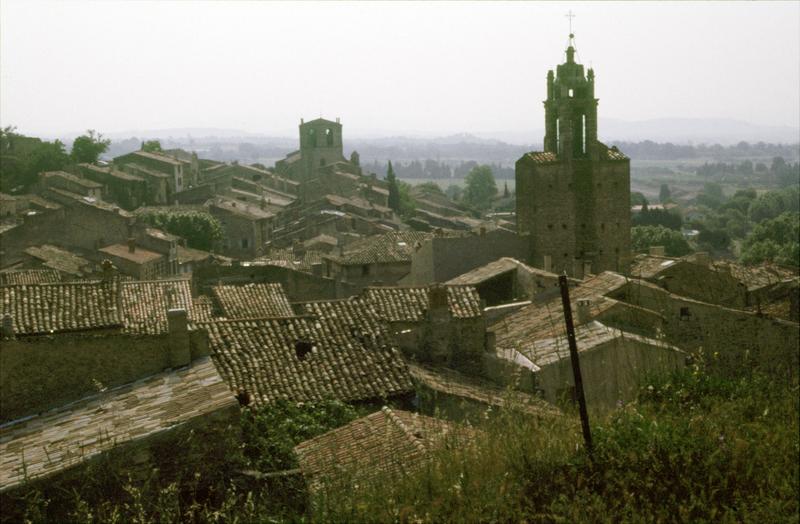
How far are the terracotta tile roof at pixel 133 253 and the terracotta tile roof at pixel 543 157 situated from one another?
49.7 ft

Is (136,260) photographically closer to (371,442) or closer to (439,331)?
(439,331)

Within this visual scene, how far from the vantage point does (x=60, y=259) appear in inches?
1438

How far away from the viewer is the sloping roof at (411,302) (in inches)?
594

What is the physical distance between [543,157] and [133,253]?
Result: 16.5 m

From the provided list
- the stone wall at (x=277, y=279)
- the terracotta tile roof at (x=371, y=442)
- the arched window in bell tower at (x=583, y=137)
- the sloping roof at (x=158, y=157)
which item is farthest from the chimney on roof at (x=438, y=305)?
the sloping roof at (x=158, y=157)

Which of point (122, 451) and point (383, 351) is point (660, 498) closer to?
point (122, 451)

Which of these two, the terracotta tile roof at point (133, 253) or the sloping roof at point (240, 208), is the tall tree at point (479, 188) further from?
the terracotta tile roof at point (133, 253)

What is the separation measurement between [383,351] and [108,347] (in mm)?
3668

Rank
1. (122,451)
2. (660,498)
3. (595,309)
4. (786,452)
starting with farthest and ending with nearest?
1. (595,309)
2. (122,451)
3. (786,452)
4. (660,498)

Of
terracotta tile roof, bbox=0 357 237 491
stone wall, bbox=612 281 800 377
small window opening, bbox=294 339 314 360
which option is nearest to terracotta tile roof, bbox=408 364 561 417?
small window opening, bbox=294 339 314 360

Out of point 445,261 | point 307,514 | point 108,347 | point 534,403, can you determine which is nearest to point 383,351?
point 108,347

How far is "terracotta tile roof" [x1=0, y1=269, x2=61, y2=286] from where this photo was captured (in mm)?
30391

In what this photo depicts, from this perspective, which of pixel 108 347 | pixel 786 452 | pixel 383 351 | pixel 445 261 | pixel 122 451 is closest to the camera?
pixel 786 452

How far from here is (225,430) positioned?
9805 millimetres
